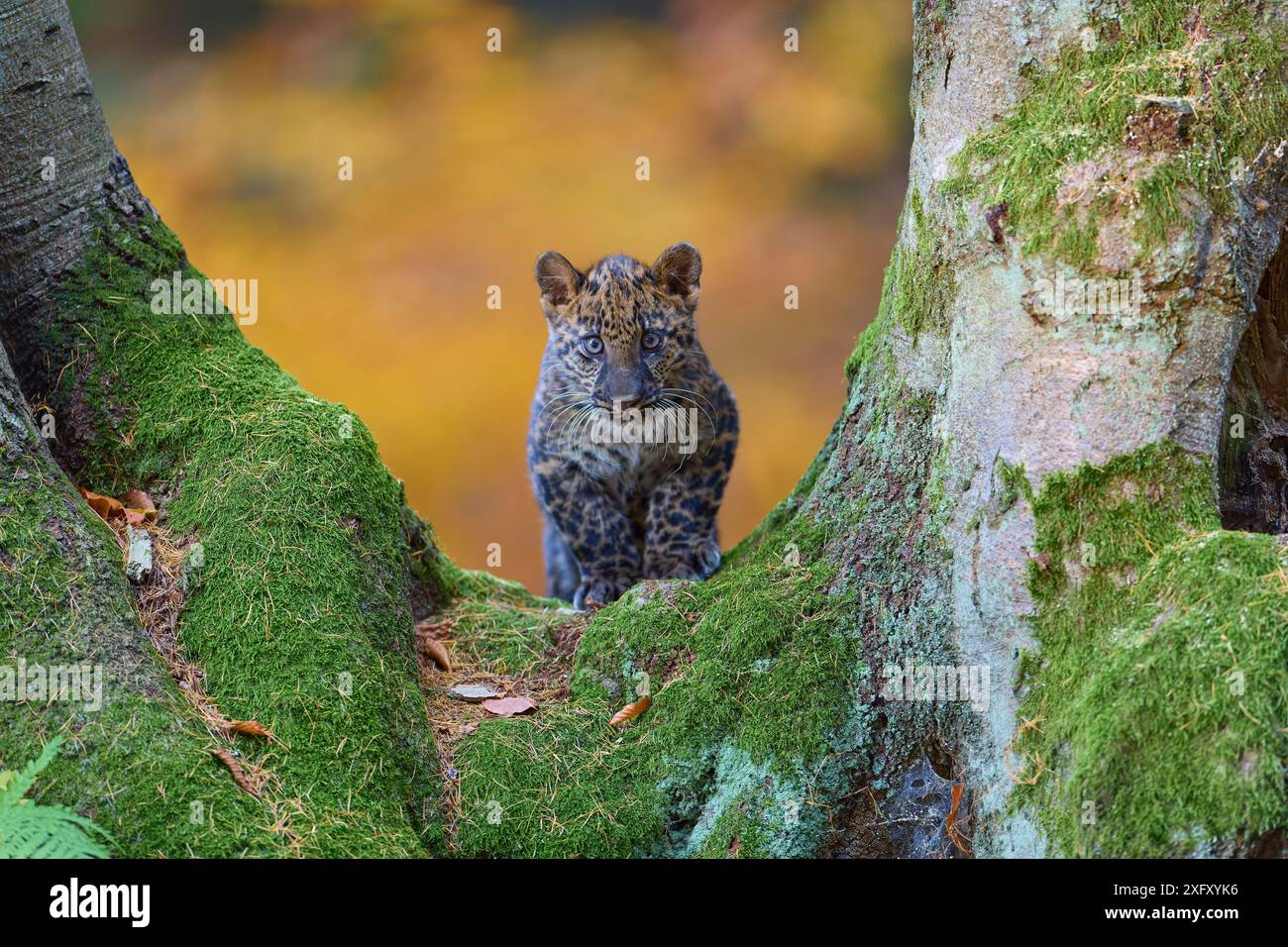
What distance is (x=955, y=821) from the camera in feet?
12.7

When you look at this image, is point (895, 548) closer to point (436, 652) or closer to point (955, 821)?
point (955, 821)

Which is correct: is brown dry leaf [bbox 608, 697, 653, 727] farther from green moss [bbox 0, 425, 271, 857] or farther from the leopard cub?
the leopard cub

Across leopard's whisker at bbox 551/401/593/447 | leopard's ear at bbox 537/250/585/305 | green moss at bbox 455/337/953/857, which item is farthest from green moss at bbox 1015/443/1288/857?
leopard's ear at bbox 537/250/585/305

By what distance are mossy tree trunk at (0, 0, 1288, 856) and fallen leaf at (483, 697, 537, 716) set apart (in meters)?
0.06

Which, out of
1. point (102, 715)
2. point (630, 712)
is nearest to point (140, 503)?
point (102, 715)

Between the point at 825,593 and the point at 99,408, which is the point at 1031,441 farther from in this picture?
the point at 99,408

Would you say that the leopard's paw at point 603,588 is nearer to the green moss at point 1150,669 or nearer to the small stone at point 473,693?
the small stone at point 473,693

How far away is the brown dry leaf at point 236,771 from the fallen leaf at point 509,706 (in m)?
1.11

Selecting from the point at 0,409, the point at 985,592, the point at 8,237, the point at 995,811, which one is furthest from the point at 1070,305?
the point at 8,237

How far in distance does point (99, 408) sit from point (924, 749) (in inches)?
131

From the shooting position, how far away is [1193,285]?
11.4ft

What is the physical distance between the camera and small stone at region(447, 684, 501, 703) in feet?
14.9

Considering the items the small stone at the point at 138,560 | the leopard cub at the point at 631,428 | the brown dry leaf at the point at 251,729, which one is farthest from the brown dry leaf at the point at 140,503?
the leopard cub at the point at 631,428

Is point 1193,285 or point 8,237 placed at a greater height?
point 8,237
